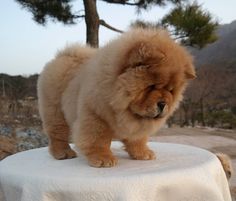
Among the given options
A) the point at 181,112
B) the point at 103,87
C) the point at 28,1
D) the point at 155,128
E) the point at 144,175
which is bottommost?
the point at 181,112

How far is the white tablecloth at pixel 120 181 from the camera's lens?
1.57 m

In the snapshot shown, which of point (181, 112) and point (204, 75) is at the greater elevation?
point (204, 75)

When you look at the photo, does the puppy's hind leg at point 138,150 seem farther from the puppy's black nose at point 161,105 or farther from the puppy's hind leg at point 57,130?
the puppy's black nose at point 161,105

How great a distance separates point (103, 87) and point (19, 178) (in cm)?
54

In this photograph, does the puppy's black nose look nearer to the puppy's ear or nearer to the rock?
the puppy's ear

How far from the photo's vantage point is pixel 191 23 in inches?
277

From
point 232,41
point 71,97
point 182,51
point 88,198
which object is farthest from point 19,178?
point 232,41

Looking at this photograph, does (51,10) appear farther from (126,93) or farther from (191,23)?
(126,93)

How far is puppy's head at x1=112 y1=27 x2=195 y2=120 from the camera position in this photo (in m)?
1.59

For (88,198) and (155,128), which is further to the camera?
(155,128)

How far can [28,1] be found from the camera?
7.53 m

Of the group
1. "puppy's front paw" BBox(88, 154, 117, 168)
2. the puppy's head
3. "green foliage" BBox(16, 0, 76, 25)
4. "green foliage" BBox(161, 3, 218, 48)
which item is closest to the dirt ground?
"green foliage" BBox(161, 3, 218, 48)

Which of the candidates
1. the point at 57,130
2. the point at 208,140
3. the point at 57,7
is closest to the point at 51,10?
the point at 57,7

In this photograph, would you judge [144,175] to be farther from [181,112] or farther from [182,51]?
[181,112]
